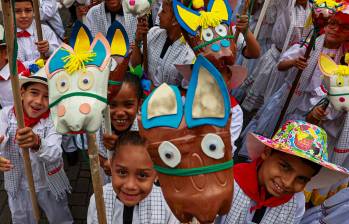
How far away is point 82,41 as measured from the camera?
1.33 meters

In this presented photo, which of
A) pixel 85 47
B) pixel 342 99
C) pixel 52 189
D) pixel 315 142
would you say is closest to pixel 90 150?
pixel 85 47

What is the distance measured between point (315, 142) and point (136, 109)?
1.03 m

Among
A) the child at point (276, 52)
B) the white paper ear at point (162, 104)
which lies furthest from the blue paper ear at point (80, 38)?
the child at point (276, 52)

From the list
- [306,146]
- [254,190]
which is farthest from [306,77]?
[254,190]

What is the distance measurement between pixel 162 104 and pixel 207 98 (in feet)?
0.41

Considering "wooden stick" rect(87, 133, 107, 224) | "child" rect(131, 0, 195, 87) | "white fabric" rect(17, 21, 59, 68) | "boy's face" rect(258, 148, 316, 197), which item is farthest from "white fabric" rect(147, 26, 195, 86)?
"wooden stick" rect(87, 133, 107, 224)

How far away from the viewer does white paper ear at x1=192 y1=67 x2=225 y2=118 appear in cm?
99

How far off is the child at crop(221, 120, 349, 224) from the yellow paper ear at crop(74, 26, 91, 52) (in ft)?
3.39

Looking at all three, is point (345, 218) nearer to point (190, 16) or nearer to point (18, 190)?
point (190, 16)

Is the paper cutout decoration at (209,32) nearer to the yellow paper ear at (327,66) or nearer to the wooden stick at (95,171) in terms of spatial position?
the yellow paper ear at (327,66)

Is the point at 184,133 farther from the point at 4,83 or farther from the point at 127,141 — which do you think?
the point at 4,83

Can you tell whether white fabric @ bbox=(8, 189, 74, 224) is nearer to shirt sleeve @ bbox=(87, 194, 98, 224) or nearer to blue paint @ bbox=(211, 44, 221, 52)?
shirt sleeve @ bbox=(87, 194, 98, 224)

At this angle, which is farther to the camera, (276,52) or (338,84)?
(276,52)

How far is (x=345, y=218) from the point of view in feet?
7.71
